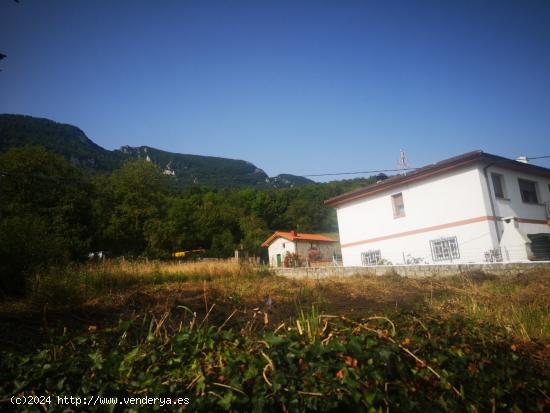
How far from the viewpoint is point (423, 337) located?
216 cm

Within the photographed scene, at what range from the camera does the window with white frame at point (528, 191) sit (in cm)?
1608

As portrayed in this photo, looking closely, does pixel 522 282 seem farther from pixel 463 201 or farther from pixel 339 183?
pixel 339 183

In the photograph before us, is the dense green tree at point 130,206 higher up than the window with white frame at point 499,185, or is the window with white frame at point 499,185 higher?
the dense green tree at point 130,206

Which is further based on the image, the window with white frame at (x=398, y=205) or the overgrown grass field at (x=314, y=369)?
the window with white frame at (x=398, y=205)

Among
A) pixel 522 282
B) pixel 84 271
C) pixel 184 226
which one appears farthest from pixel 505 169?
pixel 184 226

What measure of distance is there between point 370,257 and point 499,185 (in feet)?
24.9

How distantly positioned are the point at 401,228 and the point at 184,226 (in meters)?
39.6

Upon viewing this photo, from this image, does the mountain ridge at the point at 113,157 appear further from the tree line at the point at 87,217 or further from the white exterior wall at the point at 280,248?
the white exterior wall at the point at 280,248

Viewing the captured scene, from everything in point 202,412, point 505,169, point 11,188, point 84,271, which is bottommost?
point 202,412

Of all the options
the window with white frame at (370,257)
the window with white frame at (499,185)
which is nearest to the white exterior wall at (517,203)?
the window with white frame at (499,185)

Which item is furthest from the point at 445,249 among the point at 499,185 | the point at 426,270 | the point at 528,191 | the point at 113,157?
the point at 113,157

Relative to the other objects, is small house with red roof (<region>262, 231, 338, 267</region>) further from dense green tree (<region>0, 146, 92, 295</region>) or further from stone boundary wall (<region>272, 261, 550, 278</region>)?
dense green tree (<region>0, 146, 92, 295</region>)

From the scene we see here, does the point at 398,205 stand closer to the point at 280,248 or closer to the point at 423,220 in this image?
the point at 423,220

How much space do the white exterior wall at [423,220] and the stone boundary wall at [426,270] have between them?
14.9 feet
